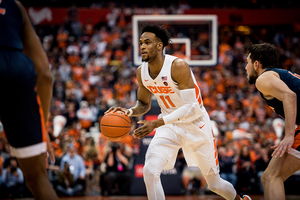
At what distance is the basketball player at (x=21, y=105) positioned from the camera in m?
1.92

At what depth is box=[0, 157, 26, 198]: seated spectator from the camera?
7.07 meters

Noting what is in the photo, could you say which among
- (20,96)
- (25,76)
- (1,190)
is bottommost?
(1,190)

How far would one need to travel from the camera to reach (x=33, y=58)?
2188 mm

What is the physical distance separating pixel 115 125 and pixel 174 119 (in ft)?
2.37

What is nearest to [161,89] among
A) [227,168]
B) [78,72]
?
[227,168]

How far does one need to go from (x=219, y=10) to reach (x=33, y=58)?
50.4ft

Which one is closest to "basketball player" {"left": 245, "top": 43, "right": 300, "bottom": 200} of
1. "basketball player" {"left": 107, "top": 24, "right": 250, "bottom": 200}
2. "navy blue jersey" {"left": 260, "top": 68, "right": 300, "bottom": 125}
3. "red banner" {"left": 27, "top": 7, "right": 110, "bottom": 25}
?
"navy blue jersey" {"left": 260, "top": 68, "right": 300, "bottom": 125}

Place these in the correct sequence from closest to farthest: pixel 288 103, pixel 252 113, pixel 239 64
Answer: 1. pixel 288 103
2. pixel 252 113
3. pixel 239 64

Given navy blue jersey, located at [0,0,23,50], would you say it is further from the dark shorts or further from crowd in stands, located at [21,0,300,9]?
crowd in stands, located at [21,0,300,9]

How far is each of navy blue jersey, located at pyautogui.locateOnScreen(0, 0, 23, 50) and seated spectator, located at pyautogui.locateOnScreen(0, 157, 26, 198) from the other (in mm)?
5931

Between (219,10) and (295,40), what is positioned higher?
(219,10)

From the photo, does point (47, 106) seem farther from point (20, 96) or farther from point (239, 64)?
point (239, 64)

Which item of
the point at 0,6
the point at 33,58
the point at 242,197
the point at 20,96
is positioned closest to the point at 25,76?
the point at 20,96

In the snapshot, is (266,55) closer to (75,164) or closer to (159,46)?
(159,46)
